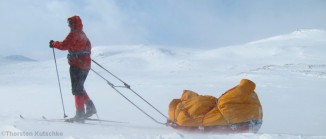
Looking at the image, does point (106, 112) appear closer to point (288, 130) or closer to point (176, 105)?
point (176, 105)

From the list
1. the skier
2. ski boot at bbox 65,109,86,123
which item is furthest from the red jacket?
ski boot at bbox 65,109,86,123

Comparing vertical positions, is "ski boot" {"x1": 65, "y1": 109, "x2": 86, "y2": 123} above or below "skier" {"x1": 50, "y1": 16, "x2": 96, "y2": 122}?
below

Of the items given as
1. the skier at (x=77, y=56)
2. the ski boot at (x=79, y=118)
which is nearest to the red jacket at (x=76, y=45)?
the skier at (x=77, y=56)

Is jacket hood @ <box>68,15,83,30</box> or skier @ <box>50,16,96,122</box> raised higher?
jacket hood @ <box>68,15,83,30</box>

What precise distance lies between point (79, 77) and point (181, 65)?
34.9 metres

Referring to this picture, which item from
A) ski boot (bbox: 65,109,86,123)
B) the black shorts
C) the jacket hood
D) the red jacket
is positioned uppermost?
the jacket hood

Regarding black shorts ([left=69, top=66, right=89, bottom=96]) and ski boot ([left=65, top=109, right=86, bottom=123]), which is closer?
ski boot ([left=65, top=109, right=86, bottom=123])

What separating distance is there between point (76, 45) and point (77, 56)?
18cm

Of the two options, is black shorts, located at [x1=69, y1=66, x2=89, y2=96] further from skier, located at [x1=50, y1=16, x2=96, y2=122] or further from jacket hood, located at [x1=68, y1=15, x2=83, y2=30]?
jacket hood, located at [x1=68, y1=15, x2=83, y2=30]

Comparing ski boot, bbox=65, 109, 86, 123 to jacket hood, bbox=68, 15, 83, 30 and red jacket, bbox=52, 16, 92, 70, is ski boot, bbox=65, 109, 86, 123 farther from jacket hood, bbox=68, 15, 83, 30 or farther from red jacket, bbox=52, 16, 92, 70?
jacket hood, bbox=68, 15, 83, 30

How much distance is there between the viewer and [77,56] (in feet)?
20.4

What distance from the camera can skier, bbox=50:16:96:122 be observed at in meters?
6.13

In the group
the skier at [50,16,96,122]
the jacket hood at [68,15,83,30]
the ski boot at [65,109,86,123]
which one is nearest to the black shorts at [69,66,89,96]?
the skier at [50,16,96,122]

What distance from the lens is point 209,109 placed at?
5441 millimetres
